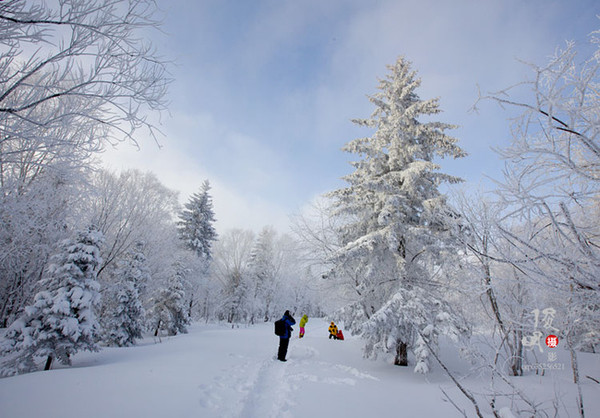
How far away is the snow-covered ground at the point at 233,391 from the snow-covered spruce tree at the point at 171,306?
355 inches

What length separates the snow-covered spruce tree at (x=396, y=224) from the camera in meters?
7.61

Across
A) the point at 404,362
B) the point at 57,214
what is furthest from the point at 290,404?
the point at 57,214

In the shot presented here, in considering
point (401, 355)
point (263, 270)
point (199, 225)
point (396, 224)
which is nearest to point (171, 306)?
point (199, 225)

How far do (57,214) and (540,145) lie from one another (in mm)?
11221

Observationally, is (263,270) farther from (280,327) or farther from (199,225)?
(280,327)

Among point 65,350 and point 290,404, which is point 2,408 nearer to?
point 290,404

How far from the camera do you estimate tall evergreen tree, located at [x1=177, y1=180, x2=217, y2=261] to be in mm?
24203

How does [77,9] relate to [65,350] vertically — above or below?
above

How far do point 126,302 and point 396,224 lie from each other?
1428 cm

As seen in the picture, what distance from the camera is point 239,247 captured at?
103ft

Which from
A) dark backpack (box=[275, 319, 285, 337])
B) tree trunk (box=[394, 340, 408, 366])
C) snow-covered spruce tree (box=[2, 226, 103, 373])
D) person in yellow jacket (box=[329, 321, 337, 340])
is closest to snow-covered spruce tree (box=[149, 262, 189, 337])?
snow-covered spruce tree (box=[2, 226, 103, 373])

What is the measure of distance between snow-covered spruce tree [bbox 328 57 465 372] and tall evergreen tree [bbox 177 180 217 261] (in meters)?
18.4

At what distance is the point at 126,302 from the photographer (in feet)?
46.0

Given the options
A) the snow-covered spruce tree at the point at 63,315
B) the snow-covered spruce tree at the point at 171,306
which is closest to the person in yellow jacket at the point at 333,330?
the snow-covered spruce tree at the point at 171,306
